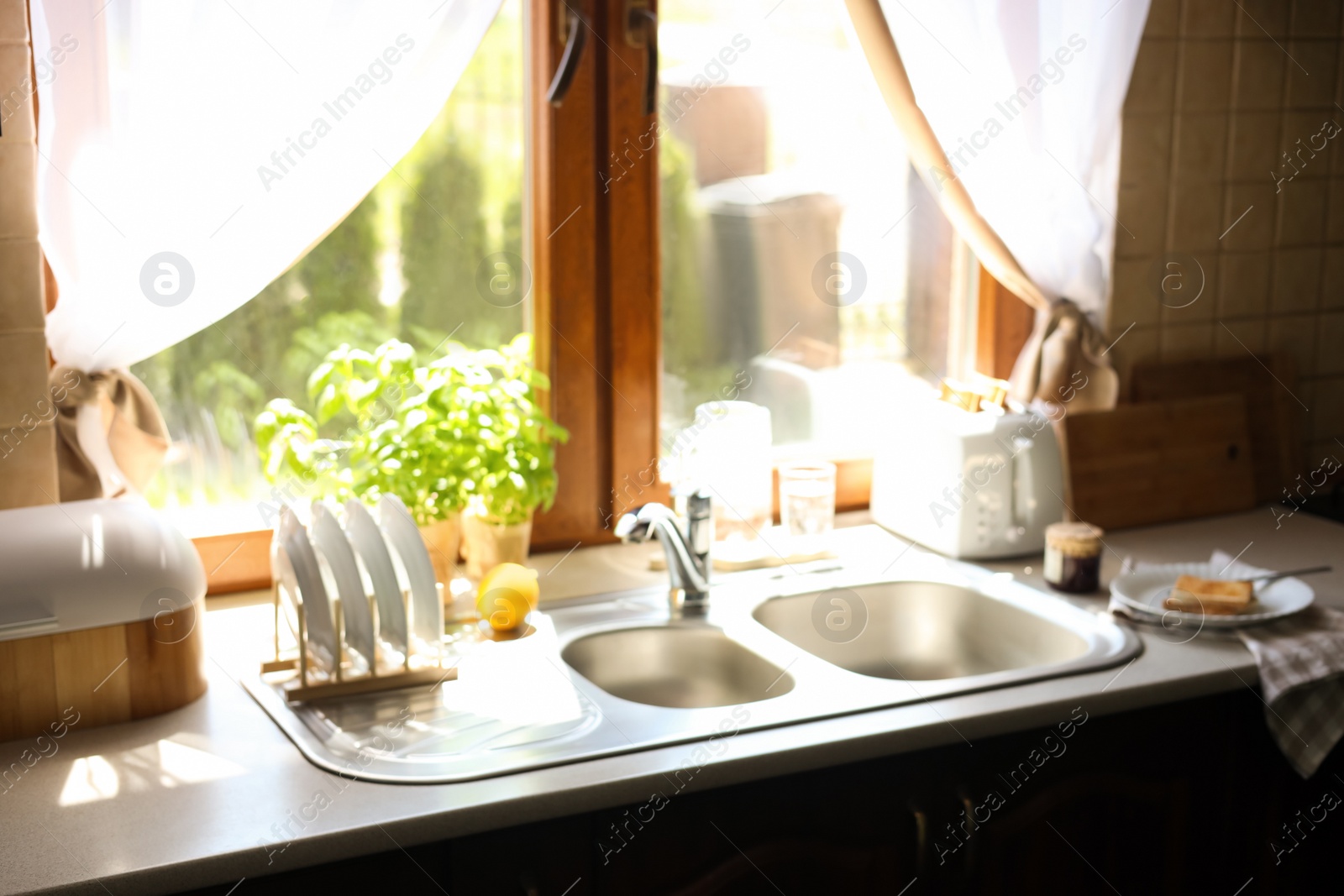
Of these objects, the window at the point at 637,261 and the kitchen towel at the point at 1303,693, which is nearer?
the kitchen towel at the point at 1303,693

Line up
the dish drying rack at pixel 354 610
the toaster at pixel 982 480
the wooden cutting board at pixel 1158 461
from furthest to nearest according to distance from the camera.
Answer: the wooden cutting board at pixel 1158 461 → the toaster at pixel 982 480 → the dish drying rack at pixel 354 610

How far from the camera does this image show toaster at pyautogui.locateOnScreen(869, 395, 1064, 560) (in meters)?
1.95

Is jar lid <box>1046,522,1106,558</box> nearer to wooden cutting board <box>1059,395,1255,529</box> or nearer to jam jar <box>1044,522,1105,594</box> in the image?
jam jar <box>1044,522,1105,594</box>

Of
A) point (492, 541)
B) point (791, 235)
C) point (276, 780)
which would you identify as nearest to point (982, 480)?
point (791, 235)

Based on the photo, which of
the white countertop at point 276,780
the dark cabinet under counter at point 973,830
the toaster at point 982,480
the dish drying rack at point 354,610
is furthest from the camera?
the toaster at point 982,480

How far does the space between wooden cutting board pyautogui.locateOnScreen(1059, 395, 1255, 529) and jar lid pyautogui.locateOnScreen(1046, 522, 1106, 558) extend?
0.75 ft

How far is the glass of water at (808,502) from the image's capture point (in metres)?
1.98

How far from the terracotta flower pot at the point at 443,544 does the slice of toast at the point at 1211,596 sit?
899mm

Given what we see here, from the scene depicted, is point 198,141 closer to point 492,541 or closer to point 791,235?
point 492,541

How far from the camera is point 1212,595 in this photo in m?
1.68

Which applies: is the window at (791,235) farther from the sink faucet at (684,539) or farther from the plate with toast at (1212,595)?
the plate with toast at (1212,595)

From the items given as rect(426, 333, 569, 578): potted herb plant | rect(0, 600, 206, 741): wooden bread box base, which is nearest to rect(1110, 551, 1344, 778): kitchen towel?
rect(426, 333, 569, 578): potted herb plant

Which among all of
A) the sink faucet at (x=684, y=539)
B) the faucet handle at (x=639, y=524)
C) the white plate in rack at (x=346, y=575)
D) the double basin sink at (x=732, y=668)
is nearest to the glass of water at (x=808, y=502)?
the double basin sink at (x=732, y=668)

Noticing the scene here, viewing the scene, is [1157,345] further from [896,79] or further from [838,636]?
[838,636]
